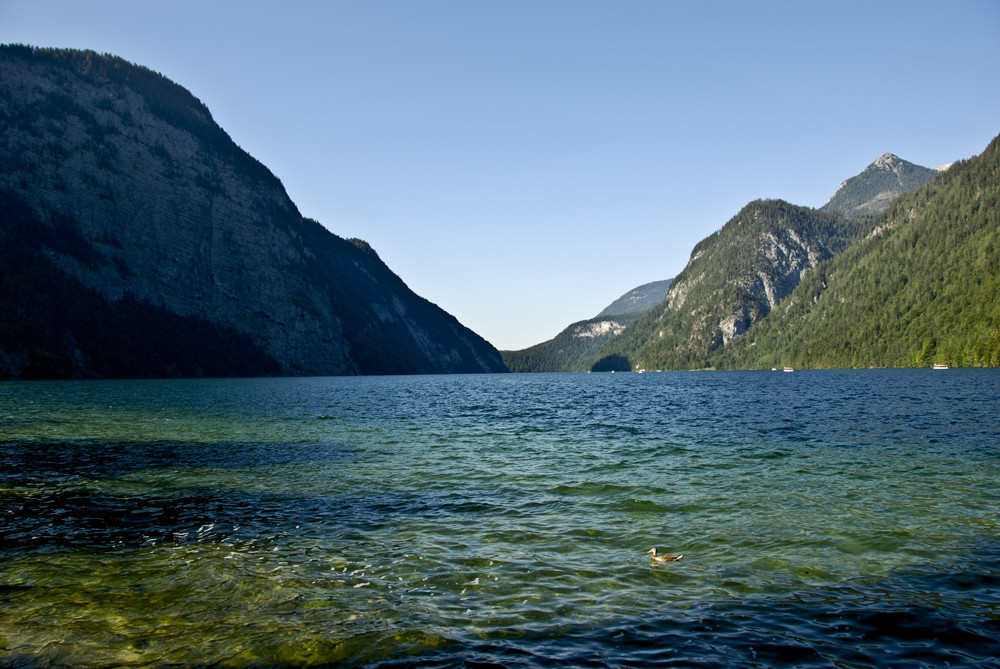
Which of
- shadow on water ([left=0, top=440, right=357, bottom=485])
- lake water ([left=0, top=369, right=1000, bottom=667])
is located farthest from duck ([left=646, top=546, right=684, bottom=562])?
shadow on water ([left=0, top=440, right=357, bottom=485])

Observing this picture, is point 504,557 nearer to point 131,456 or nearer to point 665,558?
point 665,558

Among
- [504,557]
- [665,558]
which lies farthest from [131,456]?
[665,558]

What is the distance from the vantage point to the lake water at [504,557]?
30.3ft

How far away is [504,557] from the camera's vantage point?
45.4 ft

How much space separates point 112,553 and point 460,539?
8791 mm

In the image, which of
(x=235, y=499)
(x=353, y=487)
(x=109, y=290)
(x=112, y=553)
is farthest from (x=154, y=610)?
(x=109, y=290)

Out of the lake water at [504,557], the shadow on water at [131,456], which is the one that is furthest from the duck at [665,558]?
the shadow on water at [131,456]

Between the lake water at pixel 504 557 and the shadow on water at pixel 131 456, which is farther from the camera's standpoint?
the shadow on water at pixel 131 456

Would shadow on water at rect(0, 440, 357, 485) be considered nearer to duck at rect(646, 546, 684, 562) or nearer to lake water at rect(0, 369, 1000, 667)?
lake water at rect(0, 369, 1000, 667)

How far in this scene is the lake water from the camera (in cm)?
923

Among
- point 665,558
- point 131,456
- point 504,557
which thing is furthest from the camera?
point 131,456

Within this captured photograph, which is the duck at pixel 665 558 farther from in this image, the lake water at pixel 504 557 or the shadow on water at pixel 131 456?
the shadow on water at pixel 131 456

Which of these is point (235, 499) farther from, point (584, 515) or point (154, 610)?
point (584, 515)

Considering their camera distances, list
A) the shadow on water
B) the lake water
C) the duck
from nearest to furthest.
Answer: the lake water
the duck
the shadow on water
